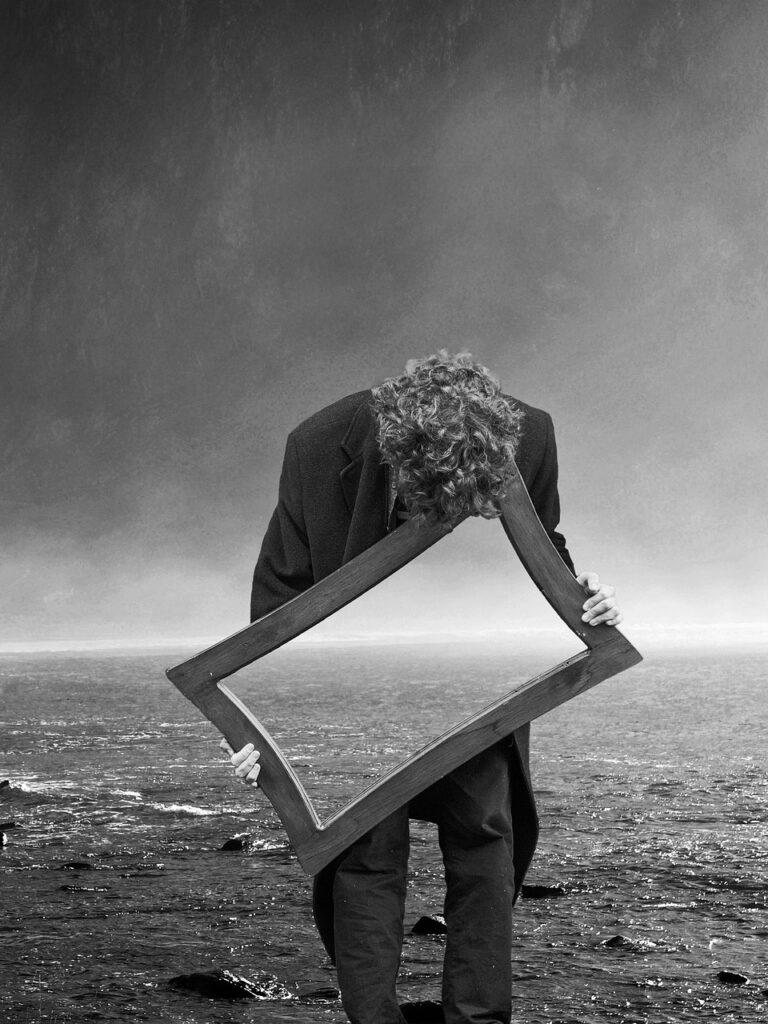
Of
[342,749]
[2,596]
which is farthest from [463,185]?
[342,749]

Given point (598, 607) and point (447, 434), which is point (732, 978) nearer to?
point (598, 607)

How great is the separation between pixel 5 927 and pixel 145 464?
3800 centimetres

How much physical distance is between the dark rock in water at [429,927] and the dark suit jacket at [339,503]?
Answer: 1327 millimetres

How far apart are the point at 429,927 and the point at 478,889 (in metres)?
1.61

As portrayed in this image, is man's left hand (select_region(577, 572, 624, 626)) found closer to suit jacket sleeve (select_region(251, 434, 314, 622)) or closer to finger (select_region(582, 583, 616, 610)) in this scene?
finger (select_region(582, 583, 616, 610))

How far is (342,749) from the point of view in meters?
11.8

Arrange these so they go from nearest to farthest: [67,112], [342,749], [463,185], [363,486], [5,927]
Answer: [363,486] → [5,927] → [342,749] → [67,112] → [463,185]

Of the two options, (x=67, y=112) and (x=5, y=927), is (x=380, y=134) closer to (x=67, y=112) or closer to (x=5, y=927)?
(x=67, y=112)

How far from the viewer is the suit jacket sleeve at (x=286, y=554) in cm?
315

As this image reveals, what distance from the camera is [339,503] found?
3123 mm

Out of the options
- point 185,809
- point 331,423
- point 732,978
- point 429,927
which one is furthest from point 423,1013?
point 185,809

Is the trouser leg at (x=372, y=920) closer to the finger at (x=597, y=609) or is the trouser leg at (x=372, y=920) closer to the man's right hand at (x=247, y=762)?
the man's right hand at (x=247, y=762)

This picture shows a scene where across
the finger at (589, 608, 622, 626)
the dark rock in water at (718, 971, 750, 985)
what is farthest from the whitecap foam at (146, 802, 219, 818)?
the finger at (589, 608, 622, 626)

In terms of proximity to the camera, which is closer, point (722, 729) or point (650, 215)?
point (722, 729)
